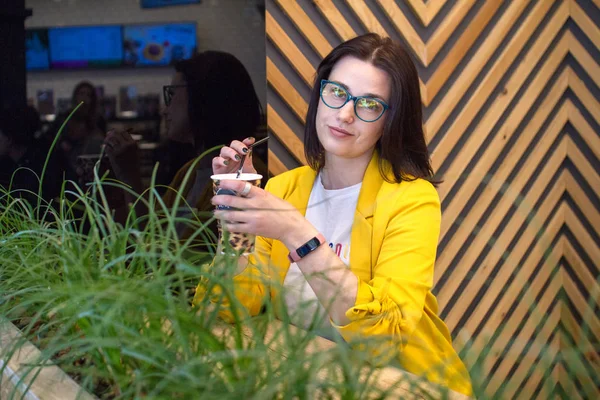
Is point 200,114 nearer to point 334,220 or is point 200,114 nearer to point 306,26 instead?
point 306,26

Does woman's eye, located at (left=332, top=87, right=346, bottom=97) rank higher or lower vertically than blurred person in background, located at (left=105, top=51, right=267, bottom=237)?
higher

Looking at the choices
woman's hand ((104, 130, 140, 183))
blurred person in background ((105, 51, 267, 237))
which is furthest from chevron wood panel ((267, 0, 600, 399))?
woman's hand ((104, 130, 140, 183))

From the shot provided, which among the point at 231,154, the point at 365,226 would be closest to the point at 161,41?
the point at 231,154

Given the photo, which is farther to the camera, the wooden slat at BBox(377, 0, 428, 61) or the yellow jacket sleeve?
the wooden slat at BBox(377, 0, 428, 61)

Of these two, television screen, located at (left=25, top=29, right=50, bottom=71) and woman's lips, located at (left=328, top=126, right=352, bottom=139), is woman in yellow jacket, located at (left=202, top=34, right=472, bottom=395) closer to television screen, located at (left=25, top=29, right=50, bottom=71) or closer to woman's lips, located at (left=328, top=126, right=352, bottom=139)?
woman's lips, located at (left=328, top=126, right=352, bottom=139)

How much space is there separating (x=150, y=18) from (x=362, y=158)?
3.33 ft

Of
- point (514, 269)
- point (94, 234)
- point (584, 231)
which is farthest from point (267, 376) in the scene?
point (584, 231)

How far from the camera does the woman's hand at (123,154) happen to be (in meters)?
2.50

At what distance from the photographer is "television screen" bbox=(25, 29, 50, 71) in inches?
99.3

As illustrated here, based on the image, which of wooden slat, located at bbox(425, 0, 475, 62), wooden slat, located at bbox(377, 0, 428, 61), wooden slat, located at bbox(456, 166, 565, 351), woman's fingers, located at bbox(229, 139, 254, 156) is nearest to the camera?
woman's fingers, located at bbox(229, 139, 254, 156)

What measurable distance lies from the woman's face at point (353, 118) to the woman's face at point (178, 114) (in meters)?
0.74

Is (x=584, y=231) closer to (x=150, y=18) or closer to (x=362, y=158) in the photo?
(x=362, y=158)

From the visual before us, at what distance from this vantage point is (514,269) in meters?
3.32

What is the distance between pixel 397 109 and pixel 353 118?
0.12 m
